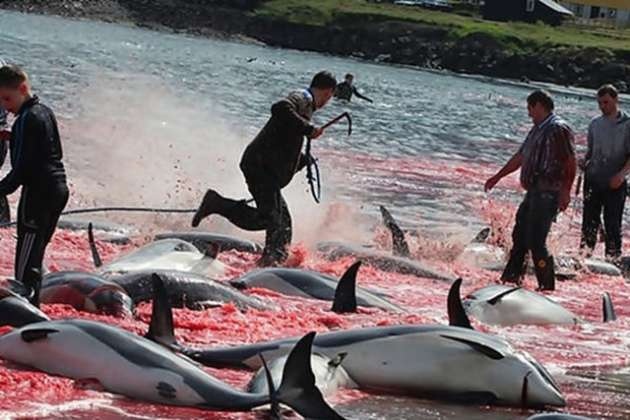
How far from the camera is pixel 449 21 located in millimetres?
130500

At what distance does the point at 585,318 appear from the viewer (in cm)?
1470

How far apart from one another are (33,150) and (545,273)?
6.41 m

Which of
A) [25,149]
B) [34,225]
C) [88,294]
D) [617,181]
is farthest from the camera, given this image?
[617,181]

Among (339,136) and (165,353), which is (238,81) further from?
(165,353)

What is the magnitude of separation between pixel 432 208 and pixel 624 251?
16.3 ft

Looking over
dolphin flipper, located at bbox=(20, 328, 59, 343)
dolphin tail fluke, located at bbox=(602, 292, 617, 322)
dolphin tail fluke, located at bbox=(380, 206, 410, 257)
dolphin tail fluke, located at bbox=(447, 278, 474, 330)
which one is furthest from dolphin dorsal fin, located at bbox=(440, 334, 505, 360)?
dolphin tail fluke, located at bbox=(380, 206, 410, 257)

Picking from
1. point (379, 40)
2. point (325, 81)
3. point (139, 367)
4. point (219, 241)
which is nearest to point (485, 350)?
point (139, 367)

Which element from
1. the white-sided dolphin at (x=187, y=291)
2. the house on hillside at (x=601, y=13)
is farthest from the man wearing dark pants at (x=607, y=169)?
the house on hillside at (x=601, y=13)

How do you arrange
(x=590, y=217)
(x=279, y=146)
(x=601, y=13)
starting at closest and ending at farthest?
(x=279, y=146) < (x=590, y=217) < (x=601, y=13)

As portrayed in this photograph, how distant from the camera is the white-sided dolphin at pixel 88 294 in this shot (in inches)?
468

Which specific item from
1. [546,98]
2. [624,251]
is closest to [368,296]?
[546,98]

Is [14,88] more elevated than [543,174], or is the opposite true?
[14,88]

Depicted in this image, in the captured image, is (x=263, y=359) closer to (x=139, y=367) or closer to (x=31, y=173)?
(x=139, y=367)

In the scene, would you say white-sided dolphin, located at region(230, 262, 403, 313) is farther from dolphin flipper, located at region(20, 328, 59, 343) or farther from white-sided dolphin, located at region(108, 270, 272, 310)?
dolphin flipper, located at region(20, 328, 59, 343)
